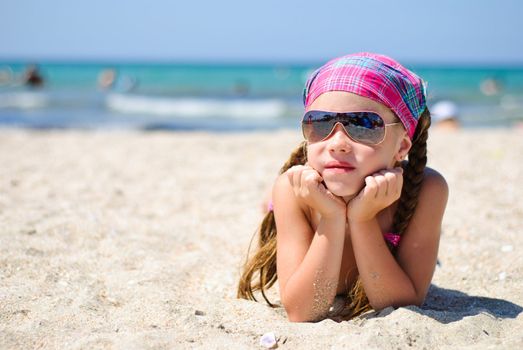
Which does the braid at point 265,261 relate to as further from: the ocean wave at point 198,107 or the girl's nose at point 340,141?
the ocean wave at point 198,107

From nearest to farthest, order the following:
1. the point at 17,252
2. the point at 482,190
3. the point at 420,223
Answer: the point at 420,223, the point at 17,252, the point at 482,190

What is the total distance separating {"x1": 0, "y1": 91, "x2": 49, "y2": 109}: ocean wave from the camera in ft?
63.6

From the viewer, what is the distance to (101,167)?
6.49m

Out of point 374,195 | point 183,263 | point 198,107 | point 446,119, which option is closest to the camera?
point 374,195

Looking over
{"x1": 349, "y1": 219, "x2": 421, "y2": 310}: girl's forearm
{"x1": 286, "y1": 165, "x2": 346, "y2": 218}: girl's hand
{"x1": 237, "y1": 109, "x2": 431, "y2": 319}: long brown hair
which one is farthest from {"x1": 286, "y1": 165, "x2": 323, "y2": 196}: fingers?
{"x1": 237, "y1": 109, "x2": 431, "y2": 319}: long brown hair

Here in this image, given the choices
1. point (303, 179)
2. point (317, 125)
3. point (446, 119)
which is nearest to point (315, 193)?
point (303, 179)

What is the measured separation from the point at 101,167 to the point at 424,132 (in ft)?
16.0

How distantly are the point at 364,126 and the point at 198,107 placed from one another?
20.0 metres

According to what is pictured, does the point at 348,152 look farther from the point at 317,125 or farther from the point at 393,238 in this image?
the point at 393,238

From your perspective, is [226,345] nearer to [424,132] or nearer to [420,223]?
[420,223]

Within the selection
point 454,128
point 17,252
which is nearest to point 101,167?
point 17,252

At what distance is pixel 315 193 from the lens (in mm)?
2180

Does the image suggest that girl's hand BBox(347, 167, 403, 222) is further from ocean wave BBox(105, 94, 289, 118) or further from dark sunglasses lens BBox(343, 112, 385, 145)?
ocean wave BBox(105, 94, 289, 118)

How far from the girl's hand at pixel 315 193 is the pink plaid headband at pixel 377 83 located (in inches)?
13.6
